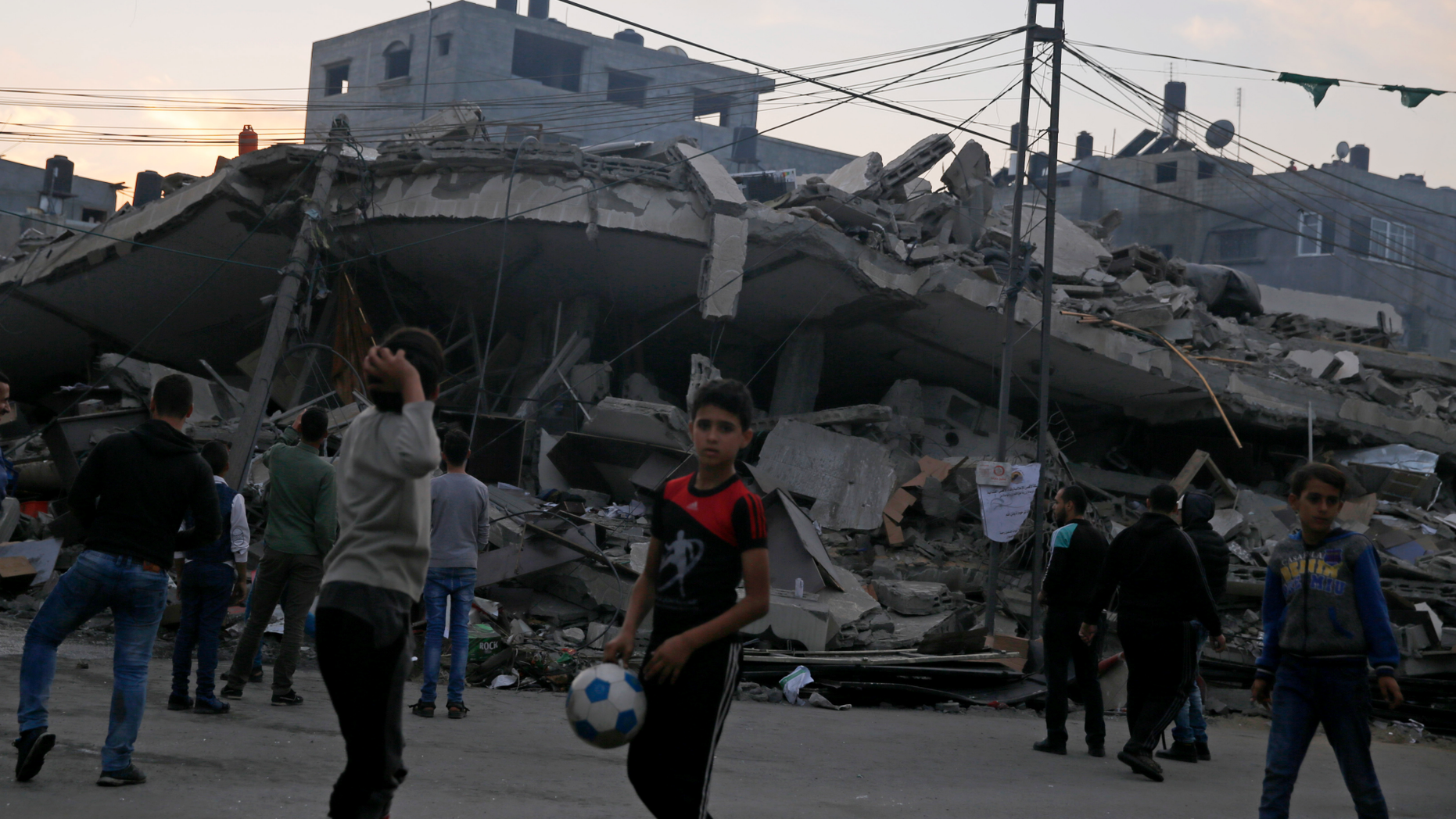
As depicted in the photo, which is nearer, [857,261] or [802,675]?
[802,675]

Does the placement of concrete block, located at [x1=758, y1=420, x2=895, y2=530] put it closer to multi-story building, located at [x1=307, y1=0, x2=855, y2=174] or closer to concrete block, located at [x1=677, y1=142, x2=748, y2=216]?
concrete block, located at [x1=677, y1=142, x2=748, y2=216]

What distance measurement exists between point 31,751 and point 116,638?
1.50ft

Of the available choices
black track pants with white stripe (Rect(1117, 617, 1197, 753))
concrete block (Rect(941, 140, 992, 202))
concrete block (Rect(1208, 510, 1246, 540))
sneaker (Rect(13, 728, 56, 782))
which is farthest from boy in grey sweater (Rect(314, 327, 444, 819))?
concrete block (Rect(941, 140, 992, 202))

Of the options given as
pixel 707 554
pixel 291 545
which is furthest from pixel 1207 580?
pixel 291 545

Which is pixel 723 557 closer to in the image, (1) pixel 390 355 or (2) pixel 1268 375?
(1) pixel 390 355

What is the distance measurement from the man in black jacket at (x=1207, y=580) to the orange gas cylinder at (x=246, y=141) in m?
15.1

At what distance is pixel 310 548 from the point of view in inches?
258

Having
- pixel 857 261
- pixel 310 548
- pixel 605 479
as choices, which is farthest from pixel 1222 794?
pixel 857 261

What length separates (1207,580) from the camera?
6.97m

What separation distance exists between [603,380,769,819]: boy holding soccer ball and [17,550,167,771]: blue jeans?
209 centimetres

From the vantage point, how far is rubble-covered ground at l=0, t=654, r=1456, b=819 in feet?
13.8

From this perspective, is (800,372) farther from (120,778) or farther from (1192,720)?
(120,778)

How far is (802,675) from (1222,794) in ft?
11.7

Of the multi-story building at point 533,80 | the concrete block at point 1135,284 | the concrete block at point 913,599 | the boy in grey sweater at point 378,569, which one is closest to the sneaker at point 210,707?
the boy in grey sweater at point 378,569
